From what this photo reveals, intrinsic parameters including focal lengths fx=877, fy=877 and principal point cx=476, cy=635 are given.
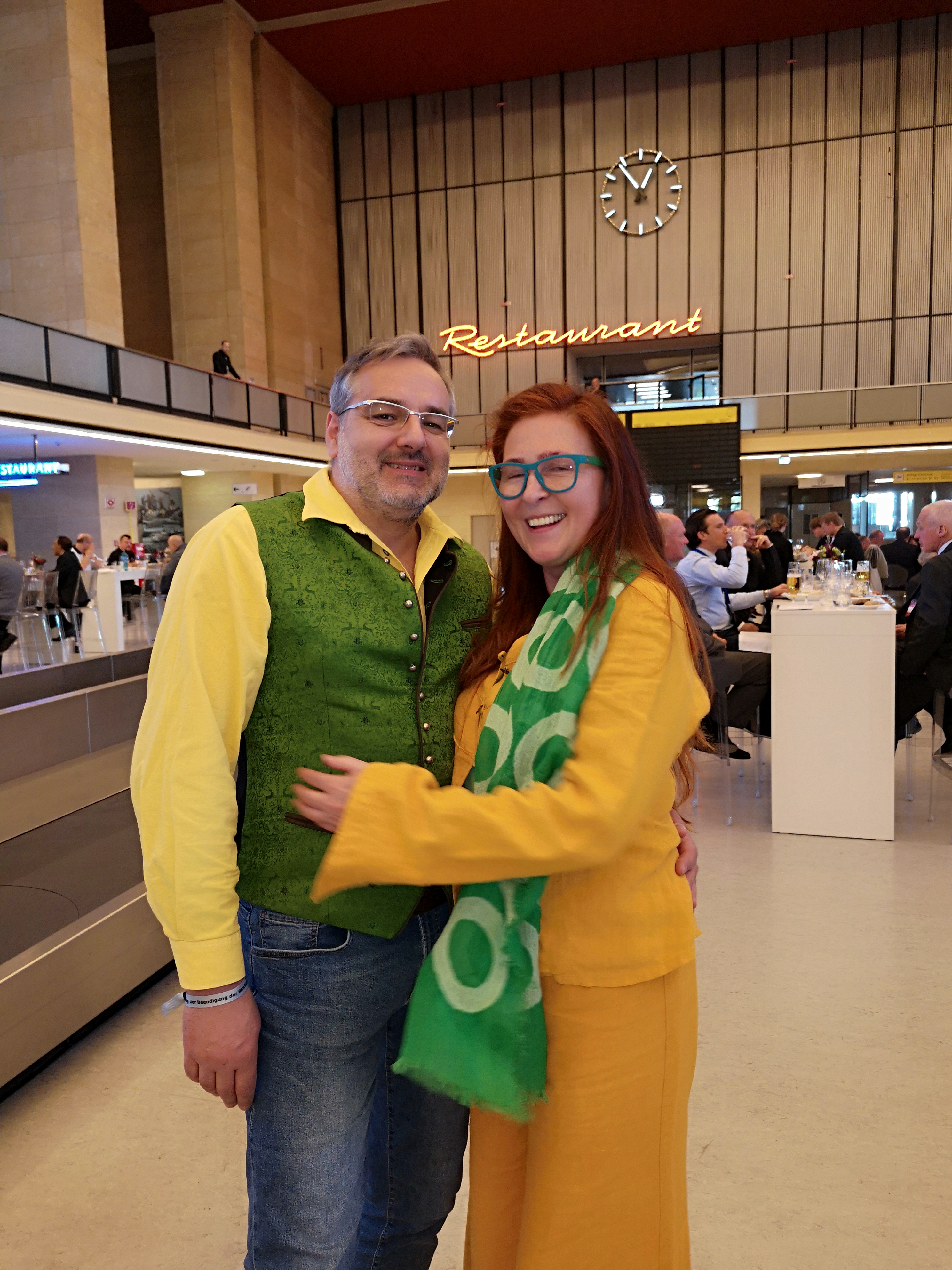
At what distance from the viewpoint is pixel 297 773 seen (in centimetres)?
131

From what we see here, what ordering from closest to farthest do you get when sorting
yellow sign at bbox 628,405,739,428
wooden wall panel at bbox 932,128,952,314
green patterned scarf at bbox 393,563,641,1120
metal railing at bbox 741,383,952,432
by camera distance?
green patterned scarf at bbox 393,563,641,1120 → metal railing at bbox 741,383,952,432 → yellow sign at bbox 628,405,739,428 → wooden wall panel at bbox 932,128,952,314

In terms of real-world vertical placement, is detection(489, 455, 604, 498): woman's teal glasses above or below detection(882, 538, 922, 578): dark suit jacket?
above

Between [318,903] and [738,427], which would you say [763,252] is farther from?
[318,903]

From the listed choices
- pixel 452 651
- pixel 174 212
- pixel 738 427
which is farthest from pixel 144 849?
pixel 174 212

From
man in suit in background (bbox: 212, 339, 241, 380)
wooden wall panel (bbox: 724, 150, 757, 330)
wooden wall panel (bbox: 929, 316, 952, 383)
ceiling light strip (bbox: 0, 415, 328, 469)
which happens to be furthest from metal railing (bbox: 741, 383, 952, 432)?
man in suit in background (bbox: 212, 339, 241, 380)

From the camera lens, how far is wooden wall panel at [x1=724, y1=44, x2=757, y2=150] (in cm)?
1933

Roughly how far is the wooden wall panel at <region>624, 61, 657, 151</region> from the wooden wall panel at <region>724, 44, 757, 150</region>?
1.54 meters

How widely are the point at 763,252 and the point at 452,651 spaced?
21337mm

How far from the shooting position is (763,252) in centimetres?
1984

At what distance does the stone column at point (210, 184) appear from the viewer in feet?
58.6

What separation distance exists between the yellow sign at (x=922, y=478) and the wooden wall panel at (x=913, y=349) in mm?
1967

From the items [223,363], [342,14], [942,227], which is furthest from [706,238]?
[223,363]

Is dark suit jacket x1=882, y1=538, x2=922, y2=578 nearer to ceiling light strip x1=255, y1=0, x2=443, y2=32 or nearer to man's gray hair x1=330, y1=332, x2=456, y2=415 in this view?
man's gray hair x1=330, y1=332, x2=456, y2=415

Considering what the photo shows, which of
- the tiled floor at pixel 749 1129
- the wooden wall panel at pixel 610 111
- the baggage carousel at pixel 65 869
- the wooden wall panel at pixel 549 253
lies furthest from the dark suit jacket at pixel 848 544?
the wooden wall panel at pixel 610 111
